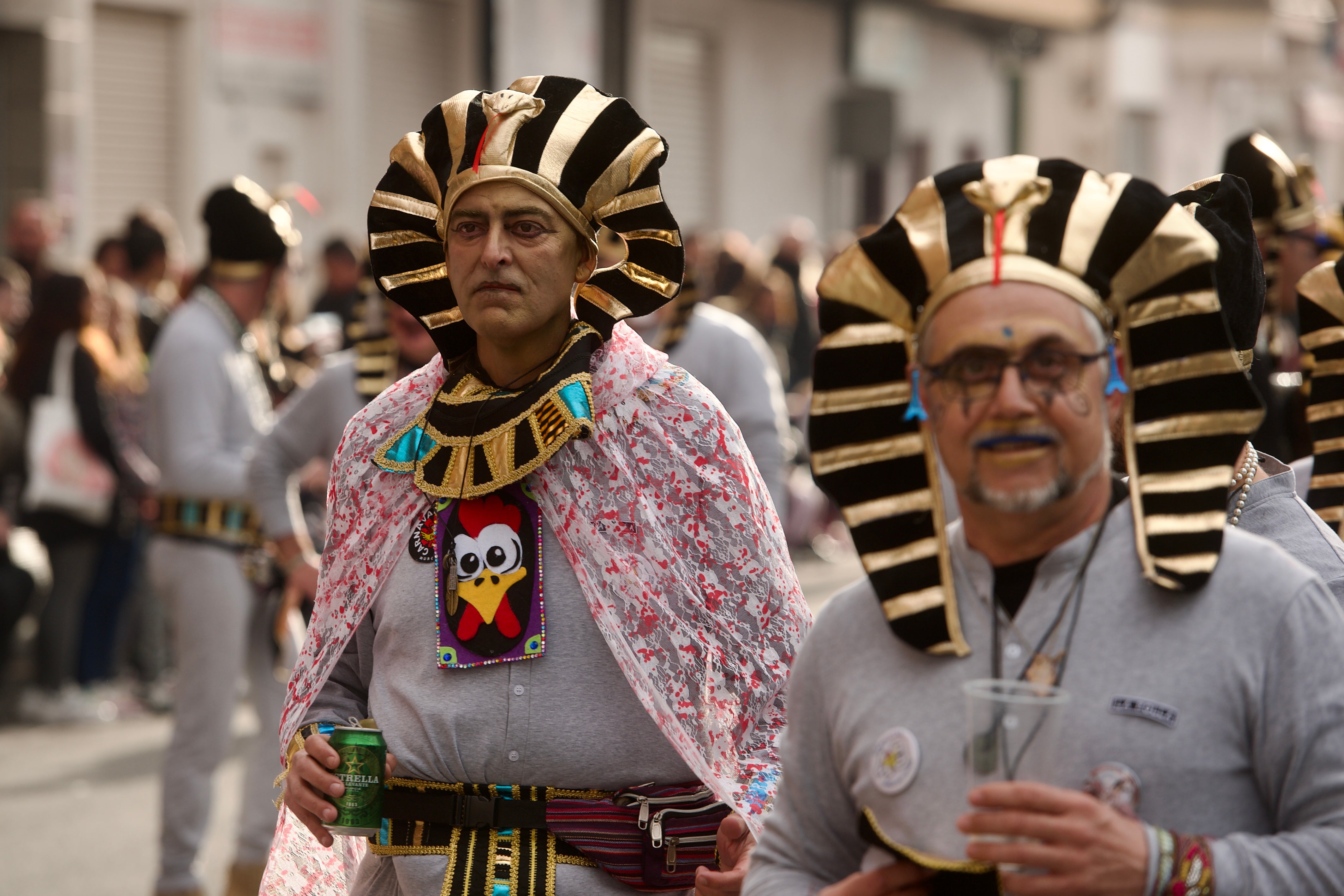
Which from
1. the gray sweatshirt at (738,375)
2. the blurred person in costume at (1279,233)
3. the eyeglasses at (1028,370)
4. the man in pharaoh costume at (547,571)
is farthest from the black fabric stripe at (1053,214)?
the gray sweatshirt at (738,375)

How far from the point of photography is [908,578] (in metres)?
2.45

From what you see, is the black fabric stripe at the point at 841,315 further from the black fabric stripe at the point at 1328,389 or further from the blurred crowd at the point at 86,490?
the blurred crowd at the point at 86,490

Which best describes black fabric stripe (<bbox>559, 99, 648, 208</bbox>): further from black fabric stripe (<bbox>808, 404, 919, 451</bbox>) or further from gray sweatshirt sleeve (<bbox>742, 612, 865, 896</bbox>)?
gray sweatshirt sleeve (<bbox>742, 612, 865, 896</bbox>)

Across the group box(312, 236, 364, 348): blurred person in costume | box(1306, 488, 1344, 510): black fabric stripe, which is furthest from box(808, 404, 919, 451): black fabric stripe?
box(312, 236, 364, 348): blurred person in costume

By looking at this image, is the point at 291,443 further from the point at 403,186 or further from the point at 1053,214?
the point at 1053,214

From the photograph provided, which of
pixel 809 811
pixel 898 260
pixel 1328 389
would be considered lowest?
pixel 809 811

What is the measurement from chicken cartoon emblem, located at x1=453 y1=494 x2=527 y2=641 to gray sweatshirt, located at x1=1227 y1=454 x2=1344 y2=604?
4.06 ft

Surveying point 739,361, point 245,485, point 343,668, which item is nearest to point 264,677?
point 245,485

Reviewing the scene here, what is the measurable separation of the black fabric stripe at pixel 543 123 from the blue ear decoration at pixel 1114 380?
1.29m

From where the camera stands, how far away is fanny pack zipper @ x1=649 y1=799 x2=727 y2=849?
324 centimetres

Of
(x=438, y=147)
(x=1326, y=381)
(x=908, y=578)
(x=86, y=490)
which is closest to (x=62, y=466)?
(x=86, y=490)

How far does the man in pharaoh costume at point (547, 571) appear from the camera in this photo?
3.22 meters

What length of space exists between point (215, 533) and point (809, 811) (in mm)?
4266

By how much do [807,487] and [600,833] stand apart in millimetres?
11815
